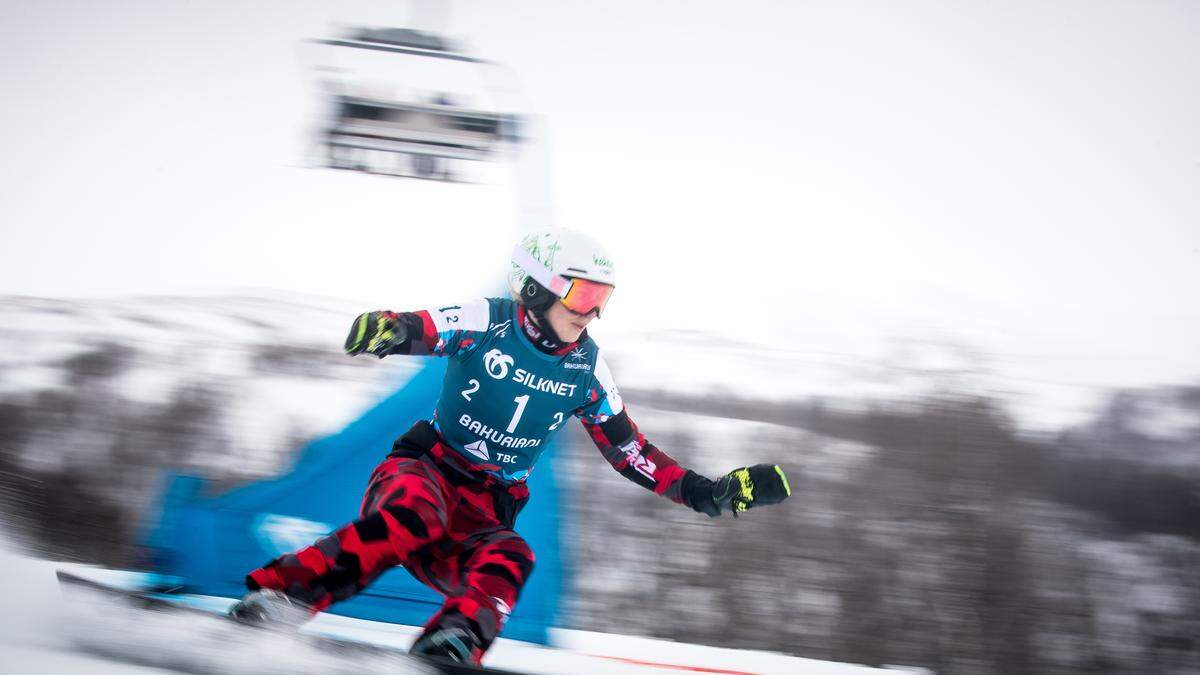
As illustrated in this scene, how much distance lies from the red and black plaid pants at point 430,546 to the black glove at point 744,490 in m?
0.61

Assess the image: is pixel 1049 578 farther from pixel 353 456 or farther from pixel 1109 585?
pixel 353 456

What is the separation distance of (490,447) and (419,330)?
0.46 m

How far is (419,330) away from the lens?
7.08 feet

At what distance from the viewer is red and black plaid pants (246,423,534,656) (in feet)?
6.35

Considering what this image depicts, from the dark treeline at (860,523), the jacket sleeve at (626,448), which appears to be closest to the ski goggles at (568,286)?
the jacket sleeve at (626,448)

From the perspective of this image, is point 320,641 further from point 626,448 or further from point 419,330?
point 626,448

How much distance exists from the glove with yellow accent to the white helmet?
16.1 inches

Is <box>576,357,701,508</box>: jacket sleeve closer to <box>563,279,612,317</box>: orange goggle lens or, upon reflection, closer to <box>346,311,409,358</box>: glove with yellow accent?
<box>563,279,612,317</box>: orange goggle lens

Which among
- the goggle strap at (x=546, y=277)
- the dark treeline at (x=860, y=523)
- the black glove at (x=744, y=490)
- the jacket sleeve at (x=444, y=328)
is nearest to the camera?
the jacket sleeve at (x=444, y=328)

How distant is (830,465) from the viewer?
441cm

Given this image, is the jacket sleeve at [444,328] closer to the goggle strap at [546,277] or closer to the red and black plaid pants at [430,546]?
the goggle strap at [546,277]

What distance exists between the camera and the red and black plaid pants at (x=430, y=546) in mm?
1936

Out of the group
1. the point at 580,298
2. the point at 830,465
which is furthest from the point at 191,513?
the point at 830,465

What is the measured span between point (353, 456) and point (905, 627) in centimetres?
331
